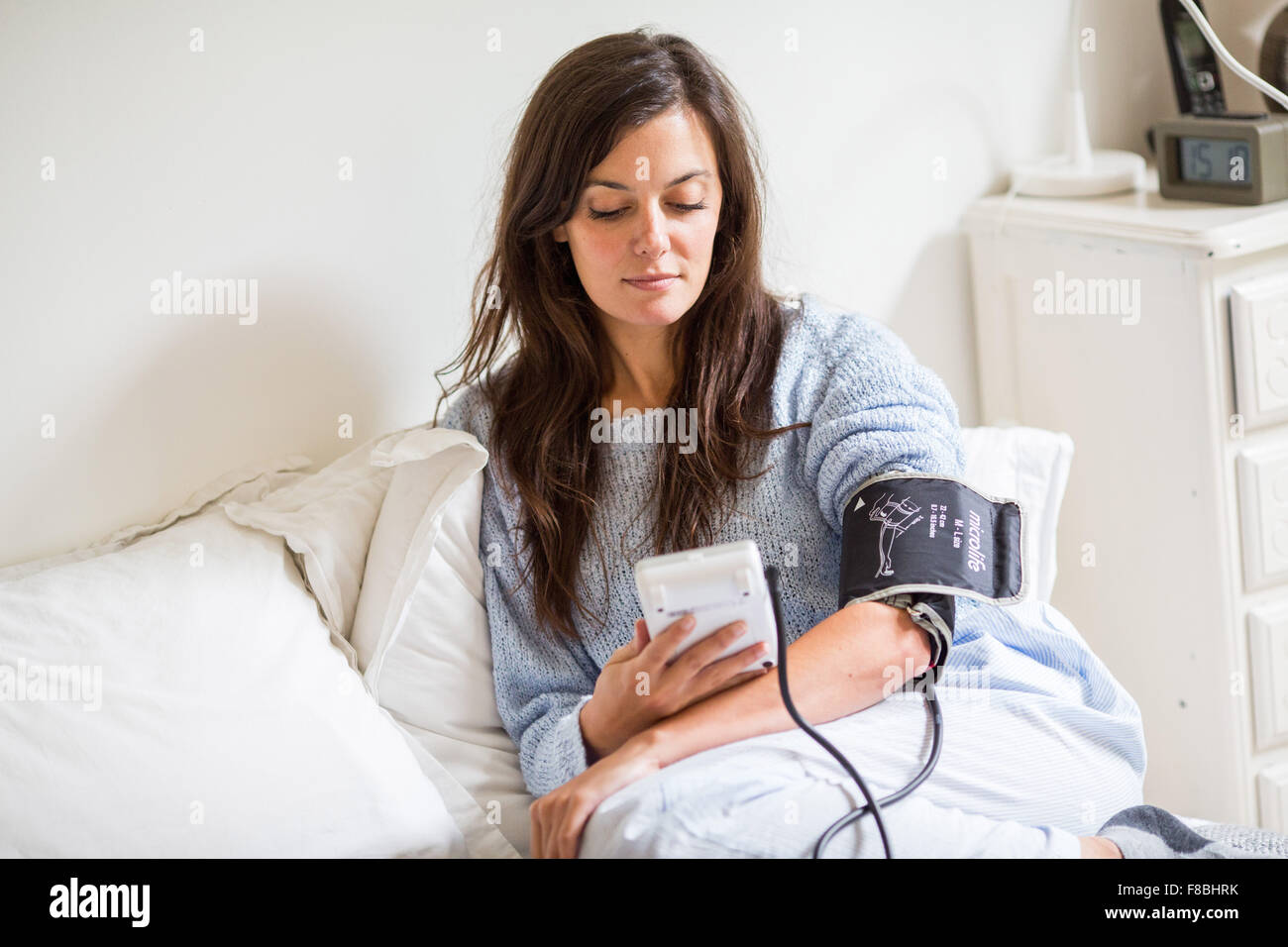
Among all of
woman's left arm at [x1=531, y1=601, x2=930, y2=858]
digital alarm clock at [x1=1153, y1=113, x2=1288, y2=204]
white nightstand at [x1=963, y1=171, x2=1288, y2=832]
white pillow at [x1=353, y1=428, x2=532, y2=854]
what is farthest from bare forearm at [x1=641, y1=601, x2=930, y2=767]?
digital alarm clock at [x1=1153, y1=113, x2=1288, y2=204]

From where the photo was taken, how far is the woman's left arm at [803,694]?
1030 mm

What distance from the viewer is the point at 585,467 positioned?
1255mm

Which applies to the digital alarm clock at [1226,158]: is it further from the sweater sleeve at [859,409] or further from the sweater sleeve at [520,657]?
the sweater sleeve at [520,657]

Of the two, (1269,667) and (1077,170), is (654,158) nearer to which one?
(1077,170)

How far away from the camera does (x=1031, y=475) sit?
4.64 ft

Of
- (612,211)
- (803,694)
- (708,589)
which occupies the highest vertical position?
(612,211)

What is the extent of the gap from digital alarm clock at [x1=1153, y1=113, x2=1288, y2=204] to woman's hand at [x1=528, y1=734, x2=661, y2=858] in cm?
98

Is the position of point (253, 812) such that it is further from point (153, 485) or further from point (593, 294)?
point (593, 294)

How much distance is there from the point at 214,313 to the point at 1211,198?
1152 mm

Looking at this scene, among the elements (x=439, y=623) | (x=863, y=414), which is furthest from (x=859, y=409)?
(x=439, y=623)

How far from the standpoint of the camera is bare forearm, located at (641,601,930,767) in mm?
1050
